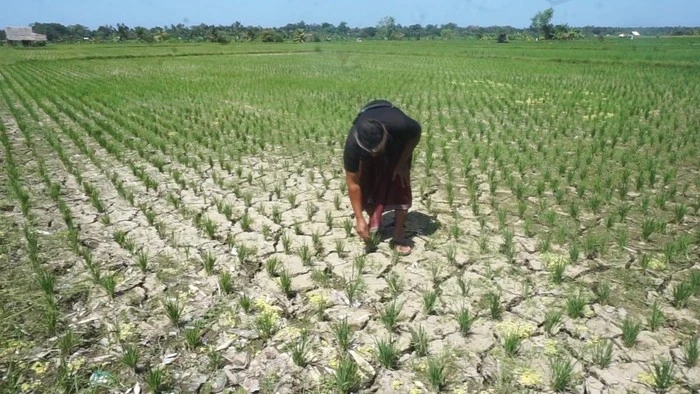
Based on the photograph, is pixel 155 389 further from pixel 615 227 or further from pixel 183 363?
pixel 615 227

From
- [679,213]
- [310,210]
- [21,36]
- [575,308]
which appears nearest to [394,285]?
[575,308]

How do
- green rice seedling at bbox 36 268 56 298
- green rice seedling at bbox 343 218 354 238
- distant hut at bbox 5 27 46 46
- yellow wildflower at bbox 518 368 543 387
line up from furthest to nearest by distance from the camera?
1. distant hut at bbox 5 27 46 46
2. green rice seedling at bbox 343 218 354 238
3. green rice seedling at bbox 36 268 56 298
4. yellow wildflower at bbox 518 368 543 387

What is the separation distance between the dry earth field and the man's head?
836 millimetres

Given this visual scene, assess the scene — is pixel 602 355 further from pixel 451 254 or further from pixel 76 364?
pixel 76 364

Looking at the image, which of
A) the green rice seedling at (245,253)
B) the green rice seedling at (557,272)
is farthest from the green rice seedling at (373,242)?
the green rice seedling at (557,272)

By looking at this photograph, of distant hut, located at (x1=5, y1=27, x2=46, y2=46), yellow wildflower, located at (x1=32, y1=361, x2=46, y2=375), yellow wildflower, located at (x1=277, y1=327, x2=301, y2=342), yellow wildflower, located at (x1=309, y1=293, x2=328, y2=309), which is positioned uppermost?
distant hut, located at (x1=5, y1=27, x2=46, y2=46)

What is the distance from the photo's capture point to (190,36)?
238 ft

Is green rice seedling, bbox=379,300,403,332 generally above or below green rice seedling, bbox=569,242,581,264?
below

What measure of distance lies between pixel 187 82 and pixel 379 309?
14.4 metres

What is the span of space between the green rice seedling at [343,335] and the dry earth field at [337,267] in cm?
1

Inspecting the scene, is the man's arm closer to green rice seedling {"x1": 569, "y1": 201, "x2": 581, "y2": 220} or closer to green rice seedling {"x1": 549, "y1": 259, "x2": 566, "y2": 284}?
green rice seedling {"x1": 549, "y1": 259, "x2": 566, "y2": 284}

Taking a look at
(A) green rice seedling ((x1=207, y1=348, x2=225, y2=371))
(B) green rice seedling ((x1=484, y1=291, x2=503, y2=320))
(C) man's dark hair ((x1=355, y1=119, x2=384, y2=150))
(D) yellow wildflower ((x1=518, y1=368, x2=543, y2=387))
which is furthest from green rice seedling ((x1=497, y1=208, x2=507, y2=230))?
(A) green rice seedling ((x1=207, y1=348, x2=225, y2=371))

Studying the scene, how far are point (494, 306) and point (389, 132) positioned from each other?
4.36 ft

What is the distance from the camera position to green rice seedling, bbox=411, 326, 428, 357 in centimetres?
247
